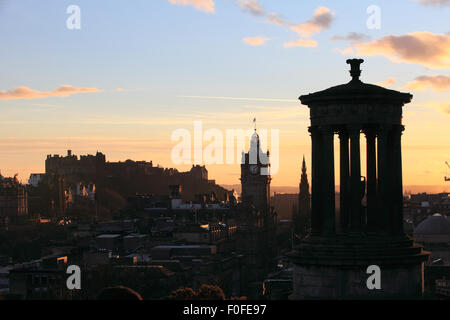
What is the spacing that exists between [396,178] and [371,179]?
1.36 meters

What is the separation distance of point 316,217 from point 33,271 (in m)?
85.6

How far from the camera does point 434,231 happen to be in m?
188

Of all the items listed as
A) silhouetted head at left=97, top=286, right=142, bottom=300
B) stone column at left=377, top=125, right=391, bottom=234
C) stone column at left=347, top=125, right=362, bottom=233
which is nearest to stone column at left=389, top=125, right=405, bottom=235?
stone column at left=377, top=125, right=391, bottom=234

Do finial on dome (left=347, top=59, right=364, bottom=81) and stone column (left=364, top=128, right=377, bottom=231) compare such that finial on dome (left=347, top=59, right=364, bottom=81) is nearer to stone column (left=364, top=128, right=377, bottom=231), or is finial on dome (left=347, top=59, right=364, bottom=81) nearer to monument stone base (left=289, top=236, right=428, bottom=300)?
stone column (left=364, top=128, right=377, bottom=231)

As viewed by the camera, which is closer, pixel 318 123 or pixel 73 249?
pixel 318 123

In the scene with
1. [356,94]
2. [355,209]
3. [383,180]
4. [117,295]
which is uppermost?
[356,94]

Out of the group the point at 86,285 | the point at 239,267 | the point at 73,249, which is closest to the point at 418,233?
the point at 239,267

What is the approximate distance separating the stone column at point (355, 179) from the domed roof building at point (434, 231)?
448ft

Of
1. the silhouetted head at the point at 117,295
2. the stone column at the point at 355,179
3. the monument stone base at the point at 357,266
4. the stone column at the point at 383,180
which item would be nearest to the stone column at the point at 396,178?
the stone column at the point at 383,180

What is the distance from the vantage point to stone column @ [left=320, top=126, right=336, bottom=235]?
50656 millimetres

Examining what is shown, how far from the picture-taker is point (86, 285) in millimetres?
132250

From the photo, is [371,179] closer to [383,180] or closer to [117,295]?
[383,180]

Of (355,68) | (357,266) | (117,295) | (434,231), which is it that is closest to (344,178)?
(357,266)
